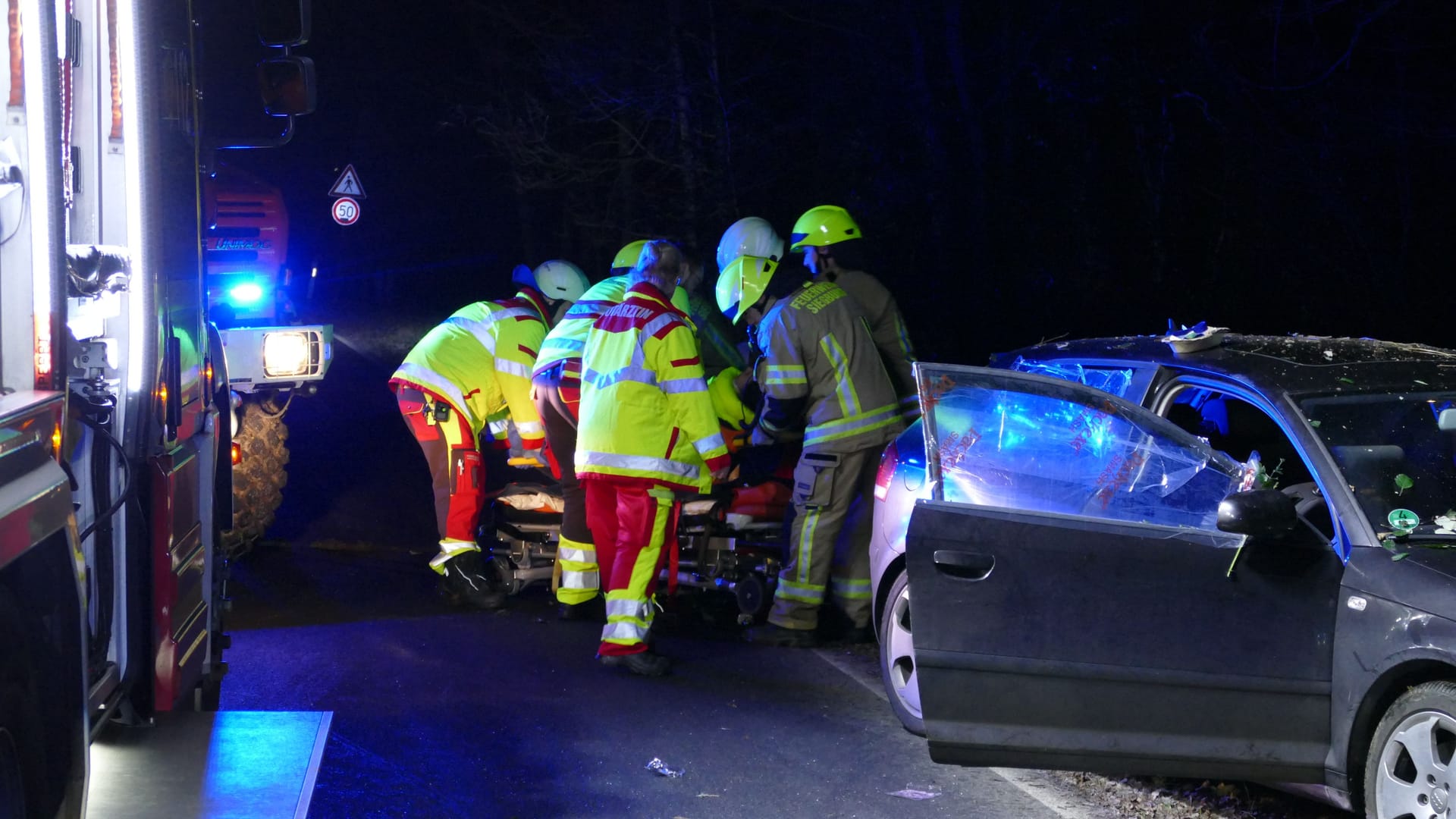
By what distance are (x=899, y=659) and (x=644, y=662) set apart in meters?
1.34

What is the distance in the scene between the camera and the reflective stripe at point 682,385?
669cm

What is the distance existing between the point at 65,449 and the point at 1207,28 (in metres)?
11.9

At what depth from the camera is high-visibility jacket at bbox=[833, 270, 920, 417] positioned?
26.3 ft

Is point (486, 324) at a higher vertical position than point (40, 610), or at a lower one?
higher

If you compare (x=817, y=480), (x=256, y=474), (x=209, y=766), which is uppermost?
(x=817, y=480)

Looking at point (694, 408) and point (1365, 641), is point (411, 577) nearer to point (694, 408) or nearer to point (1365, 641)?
point (694, 408)

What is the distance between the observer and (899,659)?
5.82 metres

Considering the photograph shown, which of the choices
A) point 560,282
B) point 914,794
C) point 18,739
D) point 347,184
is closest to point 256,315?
point 560,282

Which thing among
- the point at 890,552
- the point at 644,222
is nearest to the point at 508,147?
the point at 644,222

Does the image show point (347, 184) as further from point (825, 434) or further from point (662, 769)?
point (662, 769)

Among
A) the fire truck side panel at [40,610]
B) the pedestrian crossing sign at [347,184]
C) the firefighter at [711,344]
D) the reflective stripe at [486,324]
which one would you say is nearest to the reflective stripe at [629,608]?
the reflective stripe at [486,324]

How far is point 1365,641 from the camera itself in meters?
4.16

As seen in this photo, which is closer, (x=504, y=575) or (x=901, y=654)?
(x=901, y=654)

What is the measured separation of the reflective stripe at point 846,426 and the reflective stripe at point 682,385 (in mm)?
877
